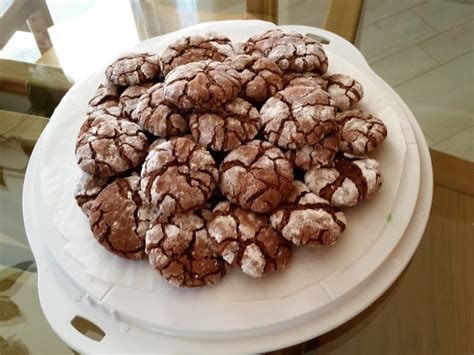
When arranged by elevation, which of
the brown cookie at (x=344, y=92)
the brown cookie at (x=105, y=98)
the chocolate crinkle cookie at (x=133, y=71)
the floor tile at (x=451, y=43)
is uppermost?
the chocolate crinkle cookie at (x=133, y=71)

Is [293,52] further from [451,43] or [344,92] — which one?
[451,43]

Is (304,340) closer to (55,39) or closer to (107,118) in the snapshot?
(107,118)

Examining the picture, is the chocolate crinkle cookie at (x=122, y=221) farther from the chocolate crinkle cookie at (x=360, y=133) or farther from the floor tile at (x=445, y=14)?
the floor tile at (x=445, y=14)

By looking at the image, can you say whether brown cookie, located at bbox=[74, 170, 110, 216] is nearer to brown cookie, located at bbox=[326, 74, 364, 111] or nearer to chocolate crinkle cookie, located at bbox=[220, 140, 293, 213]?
chocolate crinkle cookie, located at bbox=[220, 140, 293, 213]

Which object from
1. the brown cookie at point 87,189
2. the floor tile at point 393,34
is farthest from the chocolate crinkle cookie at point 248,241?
the floor tile at point 393,34

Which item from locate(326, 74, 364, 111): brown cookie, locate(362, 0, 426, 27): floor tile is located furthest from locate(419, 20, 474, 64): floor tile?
locate(326, 74, 364, 111): brown cookie
